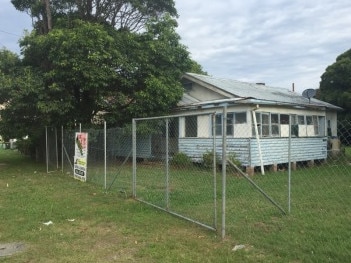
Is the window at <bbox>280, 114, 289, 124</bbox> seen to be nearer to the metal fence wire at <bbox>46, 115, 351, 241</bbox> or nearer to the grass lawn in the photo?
the metal fence wire at <bbox>46, 115, 351, 241</bbox>

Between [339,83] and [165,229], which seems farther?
[339,83]

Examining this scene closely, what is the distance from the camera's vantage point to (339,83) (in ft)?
73.0

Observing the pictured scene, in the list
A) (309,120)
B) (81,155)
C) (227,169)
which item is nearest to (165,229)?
(227,169)

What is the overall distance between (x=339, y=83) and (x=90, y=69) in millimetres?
13475

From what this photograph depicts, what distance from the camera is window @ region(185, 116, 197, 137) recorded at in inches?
725

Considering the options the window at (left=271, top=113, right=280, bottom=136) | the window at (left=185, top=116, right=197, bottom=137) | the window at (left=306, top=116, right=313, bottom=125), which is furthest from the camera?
the window at (left=306, top=116, right=313, bottom=125)

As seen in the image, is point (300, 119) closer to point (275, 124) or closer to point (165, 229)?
point (275, 124)

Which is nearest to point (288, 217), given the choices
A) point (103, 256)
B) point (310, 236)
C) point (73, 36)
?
point (310, 236)

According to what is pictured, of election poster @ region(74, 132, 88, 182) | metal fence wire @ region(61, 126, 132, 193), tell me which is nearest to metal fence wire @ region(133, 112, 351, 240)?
metal fence wire @ region(61, 126, 132, 193)

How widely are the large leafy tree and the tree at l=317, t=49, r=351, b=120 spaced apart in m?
8.14

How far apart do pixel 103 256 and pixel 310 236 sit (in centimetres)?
307

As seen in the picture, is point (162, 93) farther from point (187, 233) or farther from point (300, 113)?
point (187, 233)

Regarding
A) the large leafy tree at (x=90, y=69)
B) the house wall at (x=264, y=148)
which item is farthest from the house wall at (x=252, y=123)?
the large leafy tree at (x=90, y=69)

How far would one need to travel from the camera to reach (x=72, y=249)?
6.02 meters
